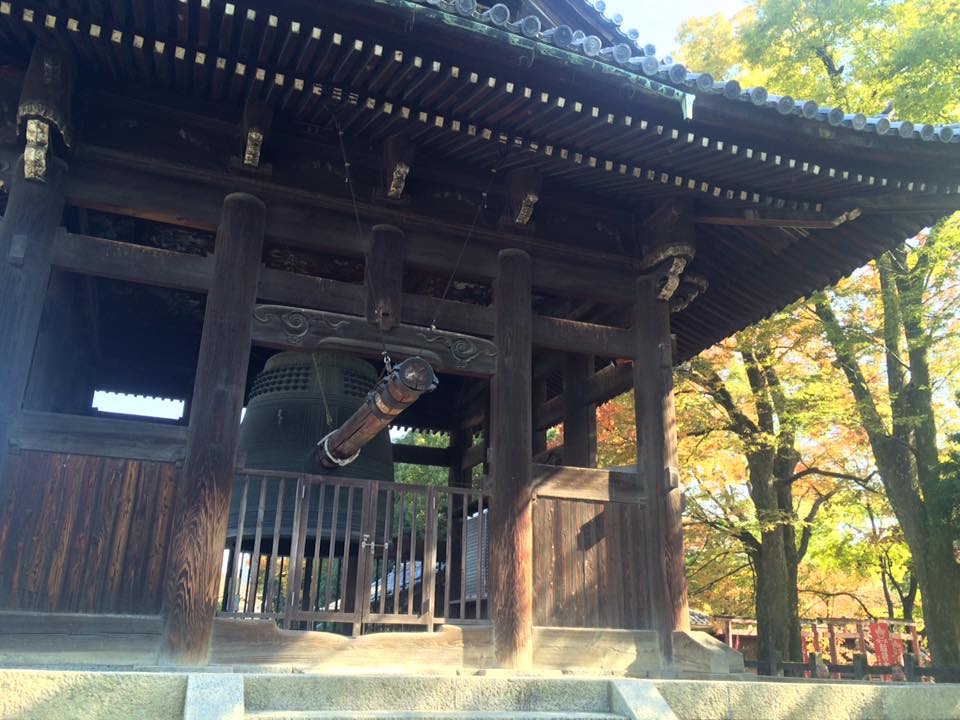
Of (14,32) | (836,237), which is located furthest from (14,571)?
→ (836,237)

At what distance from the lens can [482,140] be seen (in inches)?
284

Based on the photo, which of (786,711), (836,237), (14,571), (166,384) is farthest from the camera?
(166,384)

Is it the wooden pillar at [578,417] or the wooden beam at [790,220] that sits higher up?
the wooden beam at [790,220]

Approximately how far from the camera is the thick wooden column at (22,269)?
6.07m

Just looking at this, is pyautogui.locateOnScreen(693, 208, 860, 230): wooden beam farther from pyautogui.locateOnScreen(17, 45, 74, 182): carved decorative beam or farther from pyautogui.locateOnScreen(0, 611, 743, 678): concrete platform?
pyautogui.locateOnScreen(17, 45, 74, 182): carved decorative beam

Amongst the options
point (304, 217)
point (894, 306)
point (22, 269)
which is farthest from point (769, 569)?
point (22, 269)

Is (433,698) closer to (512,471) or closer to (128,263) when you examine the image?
(512,471)

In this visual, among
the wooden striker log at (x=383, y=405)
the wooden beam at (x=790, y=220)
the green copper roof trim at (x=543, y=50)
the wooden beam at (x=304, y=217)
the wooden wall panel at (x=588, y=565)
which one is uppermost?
the green copper roof trim at (x=543, y=50)

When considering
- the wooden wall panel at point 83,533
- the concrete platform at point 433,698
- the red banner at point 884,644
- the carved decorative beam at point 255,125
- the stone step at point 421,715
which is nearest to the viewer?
the concrete platform at point 433,698

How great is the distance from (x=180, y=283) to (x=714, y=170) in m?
5.23

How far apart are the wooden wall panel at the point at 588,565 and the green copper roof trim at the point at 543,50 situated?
3.92 meters

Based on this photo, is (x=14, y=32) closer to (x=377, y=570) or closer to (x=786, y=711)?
(x=786, y=711)

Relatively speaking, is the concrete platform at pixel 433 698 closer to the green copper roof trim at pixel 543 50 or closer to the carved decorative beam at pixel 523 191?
the green copper roof trim at pixel 543 50

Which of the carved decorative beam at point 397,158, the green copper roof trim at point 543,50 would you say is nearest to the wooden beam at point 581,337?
the carved decorative beam at point 397,158
